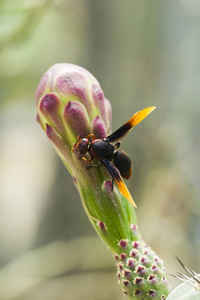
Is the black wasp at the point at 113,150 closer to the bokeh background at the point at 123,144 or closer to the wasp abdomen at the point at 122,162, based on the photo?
the wasp abdomen at the point at 122,162

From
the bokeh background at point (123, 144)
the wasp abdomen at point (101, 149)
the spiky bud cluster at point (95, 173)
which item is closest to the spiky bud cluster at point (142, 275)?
the spiky bud cluster at point (95, 173)

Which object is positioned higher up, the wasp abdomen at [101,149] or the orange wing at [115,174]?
the wasp abdomen at [101,149]

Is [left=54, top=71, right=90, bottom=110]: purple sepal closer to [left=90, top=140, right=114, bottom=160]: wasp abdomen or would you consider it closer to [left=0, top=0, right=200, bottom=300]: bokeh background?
[left=90, top=140, right=114, bottom=160]: wasp abdomen

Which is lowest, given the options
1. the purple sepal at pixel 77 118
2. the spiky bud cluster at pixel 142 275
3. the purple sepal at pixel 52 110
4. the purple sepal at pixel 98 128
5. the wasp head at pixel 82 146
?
the spiky bud cluster at pixel 142 275

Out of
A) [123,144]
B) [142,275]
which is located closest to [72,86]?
[142,275]

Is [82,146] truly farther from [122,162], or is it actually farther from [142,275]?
[142,275]

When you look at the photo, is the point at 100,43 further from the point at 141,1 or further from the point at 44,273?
the point at 44,273

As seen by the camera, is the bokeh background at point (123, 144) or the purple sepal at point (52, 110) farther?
the bokeh background at point (123, 144)

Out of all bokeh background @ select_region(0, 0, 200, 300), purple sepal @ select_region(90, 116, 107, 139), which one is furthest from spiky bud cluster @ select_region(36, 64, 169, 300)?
bokeh background @ select_region(0, 0, 200, 300)
